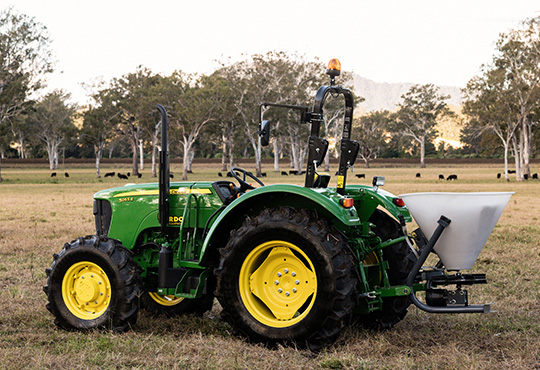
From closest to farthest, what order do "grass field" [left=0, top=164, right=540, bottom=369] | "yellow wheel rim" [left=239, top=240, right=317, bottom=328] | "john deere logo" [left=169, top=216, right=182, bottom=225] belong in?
"grass field" [left=0, top=164, right=540, bottom=369], "yellow wheel rim" [left=239, top=240, right=317, bottom=328], "john deere logo" [left=169, top=216, right=182, bottom=225]

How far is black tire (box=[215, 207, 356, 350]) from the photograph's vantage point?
15.8 ft

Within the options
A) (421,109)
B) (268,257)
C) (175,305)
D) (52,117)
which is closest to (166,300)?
(175,305)

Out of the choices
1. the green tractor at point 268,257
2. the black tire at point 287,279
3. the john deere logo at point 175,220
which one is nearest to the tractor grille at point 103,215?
the green tractor at point 268,257

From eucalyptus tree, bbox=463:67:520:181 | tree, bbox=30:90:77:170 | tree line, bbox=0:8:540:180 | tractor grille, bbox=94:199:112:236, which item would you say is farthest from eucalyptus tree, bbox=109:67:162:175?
tractor grille, bbox=94:199:112:236

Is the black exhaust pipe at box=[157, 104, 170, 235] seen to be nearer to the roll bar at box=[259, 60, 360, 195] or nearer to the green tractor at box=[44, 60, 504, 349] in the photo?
the green tractor at box=[44, 60, 504, 349]

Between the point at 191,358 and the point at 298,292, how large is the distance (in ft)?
3.26

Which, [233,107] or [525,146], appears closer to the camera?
[525,146]

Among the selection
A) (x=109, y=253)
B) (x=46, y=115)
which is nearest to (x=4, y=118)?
(x=46, y=115)

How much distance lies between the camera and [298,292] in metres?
5.10

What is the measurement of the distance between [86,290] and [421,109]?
342 ft

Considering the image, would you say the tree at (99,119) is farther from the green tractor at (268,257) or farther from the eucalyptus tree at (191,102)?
the green tractor at (268,257)

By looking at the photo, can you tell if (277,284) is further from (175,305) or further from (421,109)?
(421,109)

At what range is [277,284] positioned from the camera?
17.0ft

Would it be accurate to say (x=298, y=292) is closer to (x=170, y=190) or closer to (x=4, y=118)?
(x=170, y=190)
